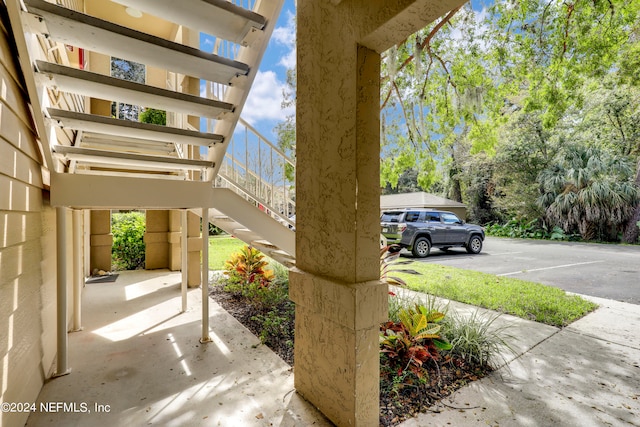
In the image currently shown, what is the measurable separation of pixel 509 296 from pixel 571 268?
4.21 m

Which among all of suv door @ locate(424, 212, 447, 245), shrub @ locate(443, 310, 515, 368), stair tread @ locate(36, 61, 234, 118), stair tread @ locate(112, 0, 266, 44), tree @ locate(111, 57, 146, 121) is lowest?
shrub @ locate(443, 310, 515, 368)

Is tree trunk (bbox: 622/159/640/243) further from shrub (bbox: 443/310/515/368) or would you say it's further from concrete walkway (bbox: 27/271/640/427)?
shrub (bbox: 443/310/515/368)

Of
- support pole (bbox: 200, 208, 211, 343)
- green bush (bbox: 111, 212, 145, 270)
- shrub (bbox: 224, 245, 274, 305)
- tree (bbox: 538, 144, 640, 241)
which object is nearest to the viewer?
support pole (bbox: 200, 208, 211, 343)

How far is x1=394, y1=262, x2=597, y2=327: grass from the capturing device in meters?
3.61

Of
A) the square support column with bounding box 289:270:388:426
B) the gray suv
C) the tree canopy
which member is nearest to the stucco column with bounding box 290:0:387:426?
the square support column with bounding box 289:270:388:426

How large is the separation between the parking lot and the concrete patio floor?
5323 mm

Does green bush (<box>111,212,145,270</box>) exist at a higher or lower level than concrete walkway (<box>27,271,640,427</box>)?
higher

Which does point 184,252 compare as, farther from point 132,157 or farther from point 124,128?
point 124,128

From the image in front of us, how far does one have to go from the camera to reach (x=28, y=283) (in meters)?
1.79

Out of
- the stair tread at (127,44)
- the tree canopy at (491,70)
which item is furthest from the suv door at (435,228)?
the stair tread at (127,44)

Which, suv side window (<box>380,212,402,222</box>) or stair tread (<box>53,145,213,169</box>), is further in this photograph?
suv side window (<box>380,212,402,222</box>)

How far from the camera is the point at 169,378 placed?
2207 millimetres

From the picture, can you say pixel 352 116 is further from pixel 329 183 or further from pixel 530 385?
pixel 530 385

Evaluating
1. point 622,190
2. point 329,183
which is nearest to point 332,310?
point 329,183
